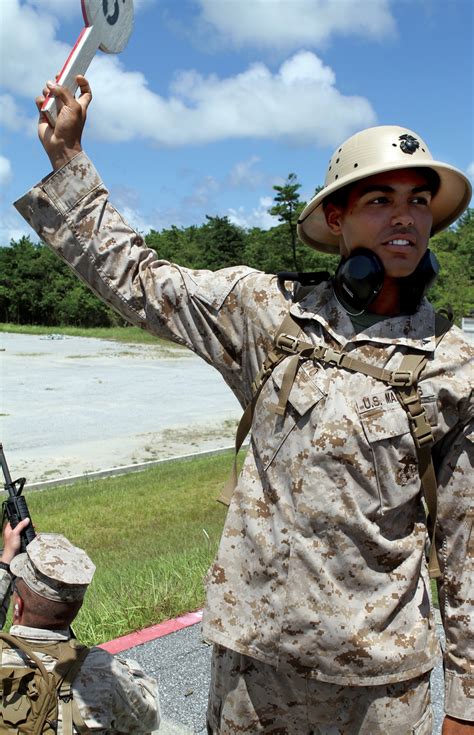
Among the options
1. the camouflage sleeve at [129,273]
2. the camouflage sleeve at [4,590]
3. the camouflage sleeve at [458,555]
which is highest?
the camouflage sleeve at [129,273]

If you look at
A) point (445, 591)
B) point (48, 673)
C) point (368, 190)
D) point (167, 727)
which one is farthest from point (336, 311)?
point (167, 727)

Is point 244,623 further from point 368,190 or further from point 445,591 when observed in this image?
point 368,190

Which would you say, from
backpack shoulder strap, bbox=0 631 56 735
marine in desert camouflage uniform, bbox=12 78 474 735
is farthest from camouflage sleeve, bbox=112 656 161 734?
marine in desert camouflage uniform, bbox=12 78 474 735

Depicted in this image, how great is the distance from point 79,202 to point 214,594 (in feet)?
3.48

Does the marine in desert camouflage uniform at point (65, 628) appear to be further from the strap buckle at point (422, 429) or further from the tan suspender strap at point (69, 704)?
the strap buckle at point (422, 429)

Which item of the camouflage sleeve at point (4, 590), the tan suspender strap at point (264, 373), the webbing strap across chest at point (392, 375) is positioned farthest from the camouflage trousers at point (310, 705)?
the camouflage sleeve at point (4, 590)

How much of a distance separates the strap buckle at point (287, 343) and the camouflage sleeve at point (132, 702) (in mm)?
1268

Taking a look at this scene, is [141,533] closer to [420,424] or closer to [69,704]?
[69,704]

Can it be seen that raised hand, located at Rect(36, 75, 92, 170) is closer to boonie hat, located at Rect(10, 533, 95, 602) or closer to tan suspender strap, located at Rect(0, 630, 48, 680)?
boonie hat, located at Rect(10, 533, 95, 602)

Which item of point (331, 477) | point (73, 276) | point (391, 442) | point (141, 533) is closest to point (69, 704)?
point (331, 477)

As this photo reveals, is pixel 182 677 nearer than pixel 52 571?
No

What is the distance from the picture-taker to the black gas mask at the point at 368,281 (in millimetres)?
1970

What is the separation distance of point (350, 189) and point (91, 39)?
29.4 inches

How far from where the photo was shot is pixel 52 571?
2410 millimetres
